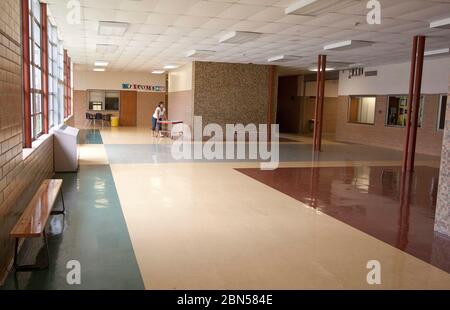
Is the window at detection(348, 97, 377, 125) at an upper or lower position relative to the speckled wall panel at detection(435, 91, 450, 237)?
upper

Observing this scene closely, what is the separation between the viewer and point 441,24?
7.74m

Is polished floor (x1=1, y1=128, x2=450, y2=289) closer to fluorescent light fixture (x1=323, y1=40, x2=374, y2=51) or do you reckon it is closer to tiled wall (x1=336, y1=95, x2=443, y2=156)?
fluorescent light fixture (x1=323, y1=40, x2=374, y2=51)

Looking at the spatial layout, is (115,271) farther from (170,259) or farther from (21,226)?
(21,226)

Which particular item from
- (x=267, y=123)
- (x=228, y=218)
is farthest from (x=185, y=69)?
(x=228, y=218)

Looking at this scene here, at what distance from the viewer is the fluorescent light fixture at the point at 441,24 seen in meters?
7.63

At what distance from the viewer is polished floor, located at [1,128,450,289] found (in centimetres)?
336

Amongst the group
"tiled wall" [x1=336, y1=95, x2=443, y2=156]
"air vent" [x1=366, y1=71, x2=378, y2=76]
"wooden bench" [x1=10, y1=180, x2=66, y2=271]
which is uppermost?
"air vent" [x1=366, y1=71, x2=378, y2=76]

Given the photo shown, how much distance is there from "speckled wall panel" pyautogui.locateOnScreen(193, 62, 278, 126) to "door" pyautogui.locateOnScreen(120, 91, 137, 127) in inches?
332

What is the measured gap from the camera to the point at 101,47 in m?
12.8

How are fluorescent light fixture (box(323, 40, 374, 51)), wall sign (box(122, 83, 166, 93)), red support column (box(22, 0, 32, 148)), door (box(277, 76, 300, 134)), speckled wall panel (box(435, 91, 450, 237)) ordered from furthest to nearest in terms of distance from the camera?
wall sign (box(122, 83, 166, 93)) → door (box(277, 76, 300, 134)) → fluorescent light fixture (box(323, 40, 374, 51)) → red support column (box(22, 0, 32, 148)) → speckled wall panel (box(435, 91, 450, 237))

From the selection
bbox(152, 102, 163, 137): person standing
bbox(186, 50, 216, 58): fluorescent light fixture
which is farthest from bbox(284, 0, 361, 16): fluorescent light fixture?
bbox(152, 102, 163, 137): person standing

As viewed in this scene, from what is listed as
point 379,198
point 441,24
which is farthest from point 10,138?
point 441,24

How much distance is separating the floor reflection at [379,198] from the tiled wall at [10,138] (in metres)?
3.71

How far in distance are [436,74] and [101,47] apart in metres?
10.5
